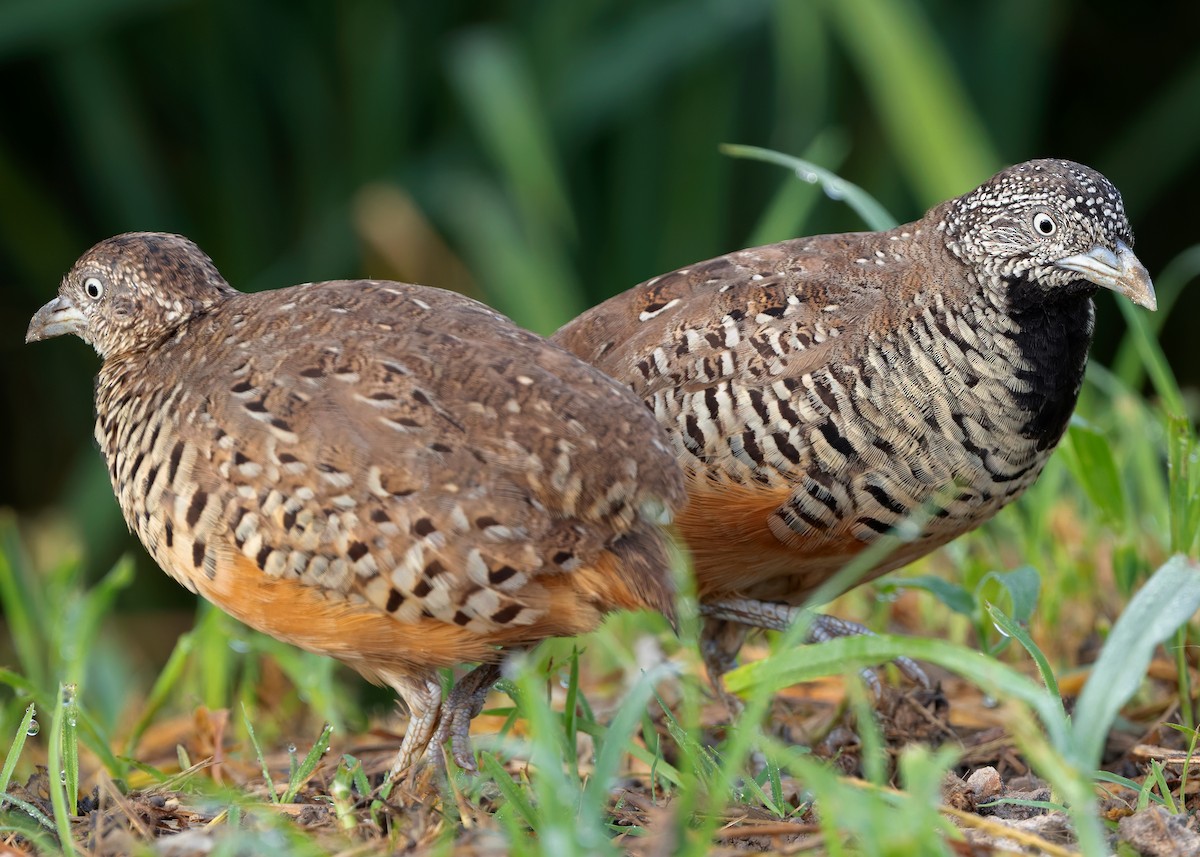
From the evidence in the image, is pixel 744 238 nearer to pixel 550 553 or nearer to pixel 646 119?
pixel 646 119

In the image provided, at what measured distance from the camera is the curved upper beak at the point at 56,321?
392 cm

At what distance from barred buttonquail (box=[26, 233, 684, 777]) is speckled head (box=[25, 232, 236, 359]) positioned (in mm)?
260

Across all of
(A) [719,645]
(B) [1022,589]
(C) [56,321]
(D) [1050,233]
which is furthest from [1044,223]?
(C) [56,321]

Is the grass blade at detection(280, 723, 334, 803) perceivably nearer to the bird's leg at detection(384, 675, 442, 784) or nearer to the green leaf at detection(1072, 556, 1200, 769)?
the bird's leg at detection(384, 675, 442, 784)

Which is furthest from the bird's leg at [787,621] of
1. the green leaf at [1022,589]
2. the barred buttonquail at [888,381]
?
the green leaf at [1022,589]

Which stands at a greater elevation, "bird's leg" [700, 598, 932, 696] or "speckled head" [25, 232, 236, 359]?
A: "speckled head" [25, 232, 236, 359]

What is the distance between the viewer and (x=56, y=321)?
3949 mm

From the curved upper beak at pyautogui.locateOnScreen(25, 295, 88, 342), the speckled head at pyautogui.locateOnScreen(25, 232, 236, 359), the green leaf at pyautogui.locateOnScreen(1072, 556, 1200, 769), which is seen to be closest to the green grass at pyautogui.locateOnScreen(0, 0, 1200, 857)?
the curved upper beak at pyautogui.locateOnScreen(25, 295, 88, 342)

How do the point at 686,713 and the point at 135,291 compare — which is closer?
Answer: the point at 686,713

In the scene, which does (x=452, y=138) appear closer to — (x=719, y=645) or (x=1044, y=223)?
(x=719, y=645)

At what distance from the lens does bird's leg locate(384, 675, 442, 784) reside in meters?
3.48

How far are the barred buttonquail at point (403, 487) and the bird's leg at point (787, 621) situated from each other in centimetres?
89

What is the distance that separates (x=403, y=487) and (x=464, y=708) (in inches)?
31.7

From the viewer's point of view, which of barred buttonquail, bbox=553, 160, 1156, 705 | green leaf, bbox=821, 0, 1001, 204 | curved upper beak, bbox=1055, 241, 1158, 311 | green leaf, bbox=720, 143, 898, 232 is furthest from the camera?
green leaf, bbox=821, 0, 1001, 204
